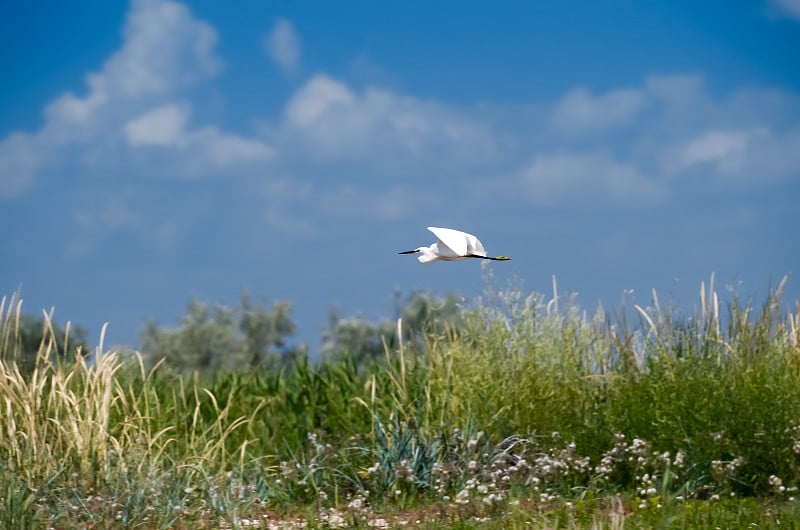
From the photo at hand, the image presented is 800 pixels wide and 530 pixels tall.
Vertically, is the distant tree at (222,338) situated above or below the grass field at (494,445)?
above

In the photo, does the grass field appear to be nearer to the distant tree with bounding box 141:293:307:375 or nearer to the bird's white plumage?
the bird's white plumage

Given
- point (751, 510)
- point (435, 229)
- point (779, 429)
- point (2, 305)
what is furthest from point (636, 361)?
point (2, 305)

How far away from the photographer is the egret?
378 cm

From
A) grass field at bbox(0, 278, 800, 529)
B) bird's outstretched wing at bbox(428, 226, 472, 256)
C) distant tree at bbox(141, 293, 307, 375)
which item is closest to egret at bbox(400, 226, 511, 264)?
bird's outstretched wing at bbox(428, 226, 472, 256)

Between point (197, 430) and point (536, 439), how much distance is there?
3.62m

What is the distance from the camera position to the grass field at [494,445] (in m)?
5.30

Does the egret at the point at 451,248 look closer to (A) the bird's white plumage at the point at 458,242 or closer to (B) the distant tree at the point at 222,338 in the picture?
(A) the bird's white plumage at the point at 458,242

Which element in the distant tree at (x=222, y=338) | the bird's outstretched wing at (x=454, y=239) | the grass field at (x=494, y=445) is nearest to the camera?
the bird's outstretched wing at (x=454, y=239)

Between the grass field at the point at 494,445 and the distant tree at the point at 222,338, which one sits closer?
the grass field at the point at 494,445

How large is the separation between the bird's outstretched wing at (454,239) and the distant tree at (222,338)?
12714 millimetres

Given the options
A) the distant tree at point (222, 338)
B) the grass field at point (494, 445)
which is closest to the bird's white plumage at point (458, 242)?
the grass field at point (494, 445)

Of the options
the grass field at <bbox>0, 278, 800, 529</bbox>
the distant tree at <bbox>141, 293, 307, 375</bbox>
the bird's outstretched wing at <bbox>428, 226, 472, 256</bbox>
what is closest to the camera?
the bird's outstretched wing at <bbox>428, 226, 472, 256</bbox>

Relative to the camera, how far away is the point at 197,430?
29.5 ft

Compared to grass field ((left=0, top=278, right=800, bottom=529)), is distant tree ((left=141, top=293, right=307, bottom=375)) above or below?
above
